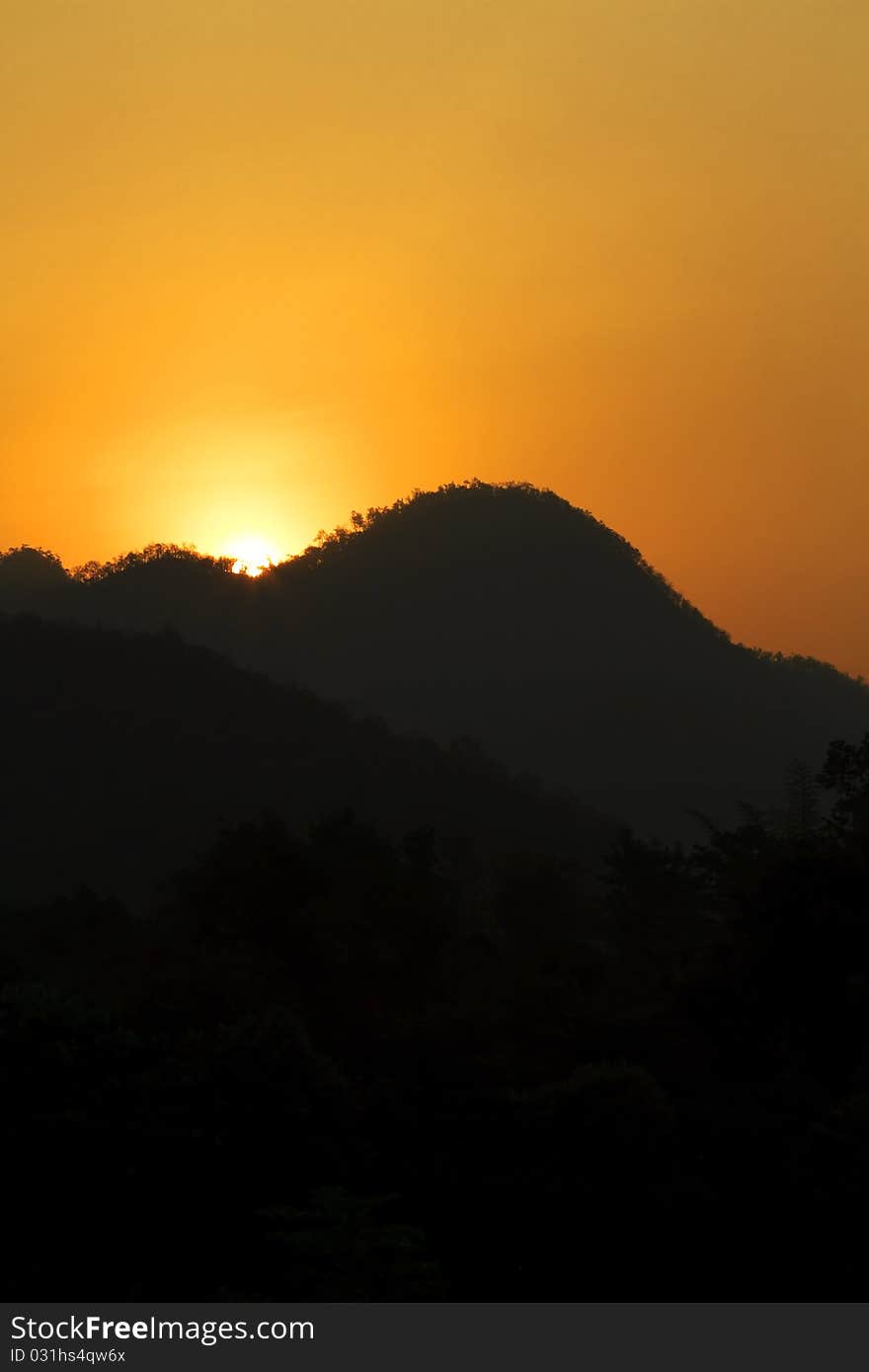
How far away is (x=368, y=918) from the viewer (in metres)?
47.2

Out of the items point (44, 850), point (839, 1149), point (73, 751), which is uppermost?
point (73, 751)

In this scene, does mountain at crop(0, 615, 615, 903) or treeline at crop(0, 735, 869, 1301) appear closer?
treeline at crop(0, 735, 869, 1301)

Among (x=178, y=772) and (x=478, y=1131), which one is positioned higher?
(x=178, y=772)

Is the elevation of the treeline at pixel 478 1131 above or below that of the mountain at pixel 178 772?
below

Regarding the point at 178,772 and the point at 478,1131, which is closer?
the point at 478,1131

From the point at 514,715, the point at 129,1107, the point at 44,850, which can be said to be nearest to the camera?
the point at 129,1107

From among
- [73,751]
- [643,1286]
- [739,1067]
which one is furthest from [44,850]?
[643,1286]

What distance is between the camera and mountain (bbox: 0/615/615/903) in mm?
112125

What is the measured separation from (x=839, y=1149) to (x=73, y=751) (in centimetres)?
11084

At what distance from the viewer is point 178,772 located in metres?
125

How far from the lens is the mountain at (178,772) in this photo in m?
112

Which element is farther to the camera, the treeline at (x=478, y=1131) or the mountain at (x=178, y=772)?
the mountain at (x=178, y=772)

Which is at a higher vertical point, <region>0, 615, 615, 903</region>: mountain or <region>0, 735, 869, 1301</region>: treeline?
<region>0, 615, 615, 903</region>: mountain

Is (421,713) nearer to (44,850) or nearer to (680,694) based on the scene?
(680,694)
